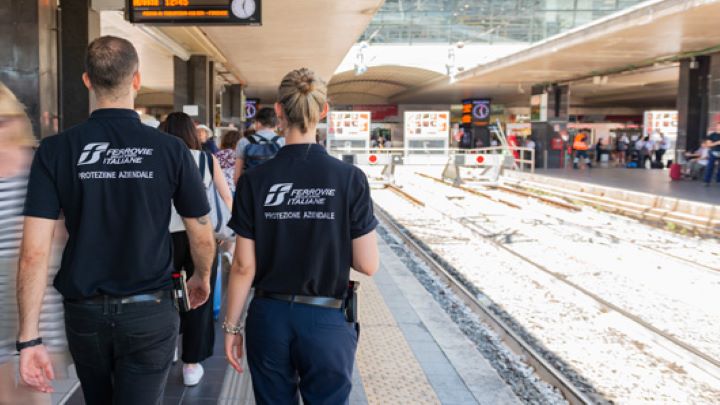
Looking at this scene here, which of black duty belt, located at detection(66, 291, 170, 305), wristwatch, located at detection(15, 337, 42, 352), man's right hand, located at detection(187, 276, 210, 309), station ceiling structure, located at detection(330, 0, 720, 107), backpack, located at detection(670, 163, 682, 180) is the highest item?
station ceiling structure, located at detection(330, 0, 720, 107)

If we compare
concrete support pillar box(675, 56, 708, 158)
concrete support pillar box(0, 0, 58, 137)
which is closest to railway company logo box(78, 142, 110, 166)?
concrete support pillar box(0, 0, 58, 137)

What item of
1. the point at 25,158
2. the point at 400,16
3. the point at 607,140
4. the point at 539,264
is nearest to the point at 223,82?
the point at 400,16

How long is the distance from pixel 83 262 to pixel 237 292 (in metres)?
0.53

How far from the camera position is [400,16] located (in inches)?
1646

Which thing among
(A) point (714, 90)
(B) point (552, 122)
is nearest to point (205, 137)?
(A) point (714, 90)

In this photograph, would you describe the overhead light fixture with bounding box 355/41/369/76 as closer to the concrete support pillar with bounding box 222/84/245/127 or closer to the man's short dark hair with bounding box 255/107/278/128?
the concrete support pillar with bounding box 222/84/245/127

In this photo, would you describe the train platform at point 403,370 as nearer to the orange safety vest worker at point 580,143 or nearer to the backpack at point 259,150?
the backpack at point 259,150

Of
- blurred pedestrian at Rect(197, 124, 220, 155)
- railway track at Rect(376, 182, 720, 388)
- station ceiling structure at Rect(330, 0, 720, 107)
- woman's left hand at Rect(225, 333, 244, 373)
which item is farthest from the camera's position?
station ceiling structure at Rect(330, 0, 720, 107)

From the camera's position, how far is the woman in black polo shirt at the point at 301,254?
94.0 inches

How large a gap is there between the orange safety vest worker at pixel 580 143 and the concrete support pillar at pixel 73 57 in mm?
26449

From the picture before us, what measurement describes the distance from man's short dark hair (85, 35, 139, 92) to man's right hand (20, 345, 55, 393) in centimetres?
88

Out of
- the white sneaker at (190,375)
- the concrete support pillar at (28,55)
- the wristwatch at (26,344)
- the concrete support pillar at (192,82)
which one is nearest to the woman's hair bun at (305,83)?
the wristwatch at (26,344)

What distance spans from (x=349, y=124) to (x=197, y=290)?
25464 millimetres

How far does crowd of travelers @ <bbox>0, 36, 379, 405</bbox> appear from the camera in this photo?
7.44ft
